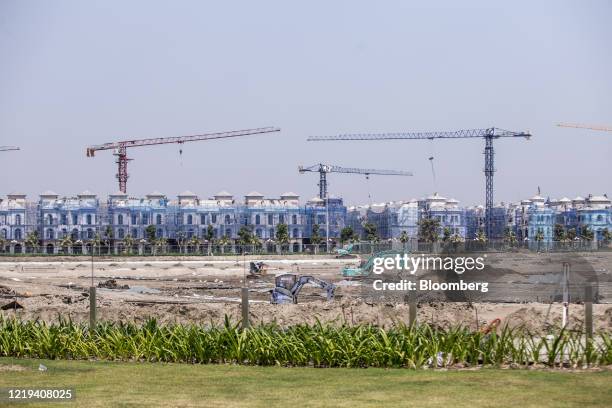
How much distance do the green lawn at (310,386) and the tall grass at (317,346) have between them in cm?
54

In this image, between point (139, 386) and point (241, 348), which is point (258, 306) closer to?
point (241, 348)

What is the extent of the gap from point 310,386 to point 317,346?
252 cm

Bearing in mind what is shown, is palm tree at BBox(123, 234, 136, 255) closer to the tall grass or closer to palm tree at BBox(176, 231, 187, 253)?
palm tree at BBox(176, 231, 187, 253)

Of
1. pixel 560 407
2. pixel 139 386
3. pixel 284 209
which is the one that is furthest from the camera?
pixel 284 209

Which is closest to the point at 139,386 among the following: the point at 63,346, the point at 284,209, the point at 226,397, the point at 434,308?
the point at 226,397

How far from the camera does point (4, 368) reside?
1694 centimetres

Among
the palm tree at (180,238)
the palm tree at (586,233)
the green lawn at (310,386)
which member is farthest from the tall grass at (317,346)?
the palm tree at (586,233)

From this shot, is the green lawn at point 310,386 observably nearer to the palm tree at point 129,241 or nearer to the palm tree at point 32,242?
the palm tree at point 129,241

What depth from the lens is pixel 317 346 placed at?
1709 centimetres

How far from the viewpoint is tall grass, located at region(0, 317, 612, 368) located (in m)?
16.6

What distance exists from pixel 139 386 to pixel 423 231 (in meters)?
178

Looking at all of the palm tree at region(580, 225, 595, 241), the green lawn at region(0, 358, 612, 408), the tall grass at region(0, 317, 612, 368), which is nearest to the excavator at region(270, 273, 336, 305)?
the tall grass at region(0, 317, 612, 368)

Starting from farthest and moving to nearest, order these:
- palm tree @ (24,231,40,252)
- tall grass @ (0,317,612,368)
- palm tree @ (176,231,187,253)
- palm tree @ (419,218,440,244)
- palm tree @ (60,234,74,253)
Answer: palm tree @ (419,218,440,244) → palm tree @ (176,231,187,253) → palm tree @ (24,231,40,252) → palm tree @ (60,234,74,253) → tall grass @ (0,317,612,368)

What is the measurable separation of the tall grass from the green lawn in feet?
1.77
